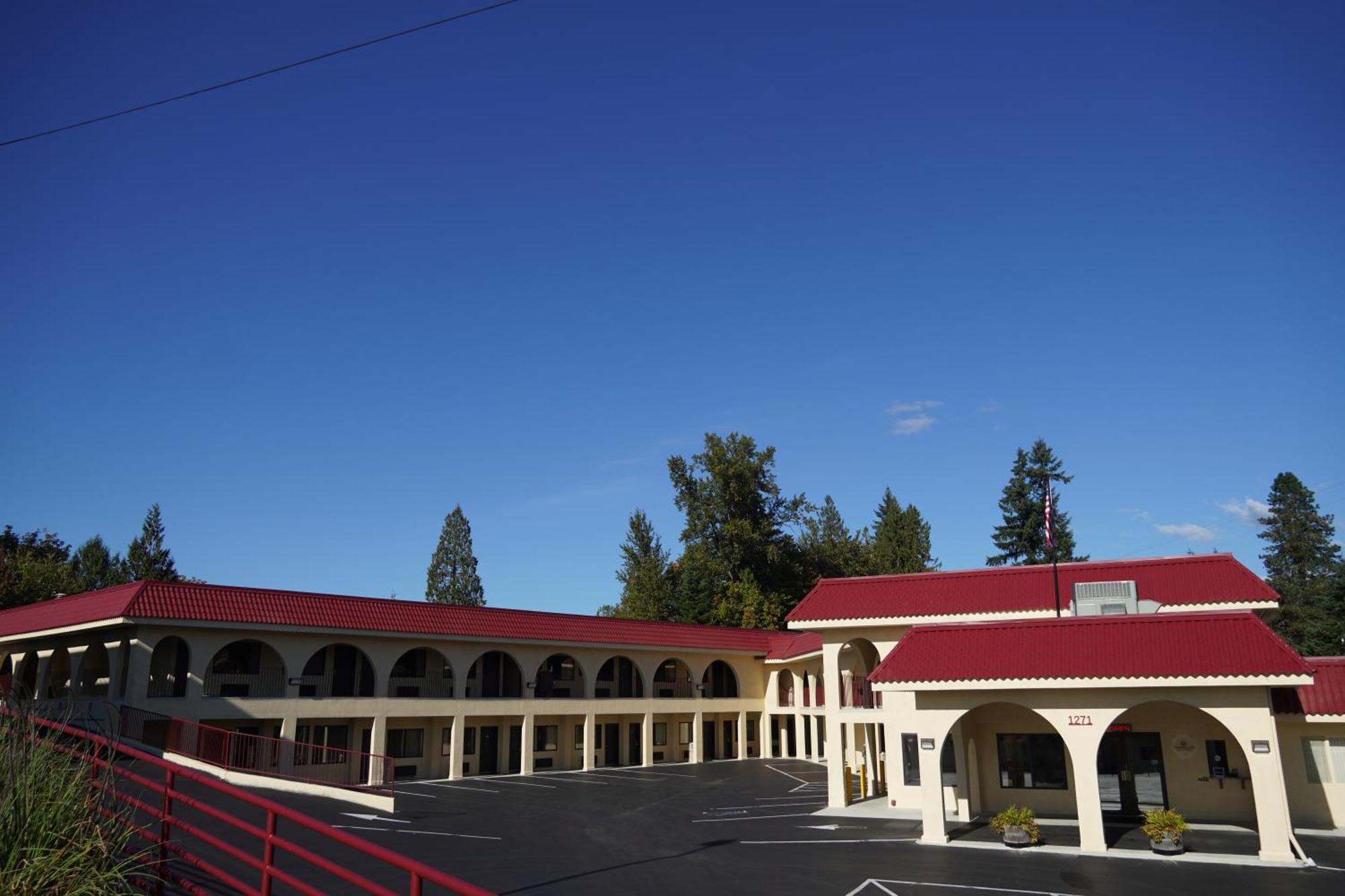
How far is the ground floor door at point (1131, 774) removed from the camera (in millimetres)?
23812

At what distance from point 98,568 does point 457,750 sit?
4776 centimetres

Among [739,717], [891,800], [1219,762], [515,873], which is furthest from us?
[739,717]

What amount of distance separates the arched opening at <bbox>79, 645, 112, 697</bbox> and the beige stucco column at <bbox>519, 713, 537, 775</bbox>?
15403 millimetres

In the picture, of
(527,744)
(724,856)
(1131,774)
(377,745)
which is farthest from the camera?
(527,744)

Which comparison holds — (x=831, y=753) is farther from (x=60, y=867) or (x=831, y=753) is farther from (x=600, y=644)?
(x=60, y=867)

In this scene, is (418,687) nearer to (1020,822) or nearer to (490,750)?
(490,750)

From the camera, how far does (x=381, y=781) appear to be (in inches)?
1318

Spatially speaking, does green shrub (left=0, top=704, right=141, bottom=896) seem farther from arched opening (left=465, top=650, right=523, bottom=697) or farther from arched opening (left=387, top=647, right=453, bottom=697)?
arched opening (left=465, top=650, right=523, bottom=697)

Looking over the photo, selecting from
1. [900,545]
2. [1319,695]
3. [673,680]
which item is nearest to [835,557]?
[900,545]

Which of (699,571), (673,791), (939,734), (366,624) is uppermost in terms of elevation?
(699,571)

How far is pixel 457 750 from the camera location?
3691cm

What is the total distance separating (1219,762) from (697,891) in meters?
15.0

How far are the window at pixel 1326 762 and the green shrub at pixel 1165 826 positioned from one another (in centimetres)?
599

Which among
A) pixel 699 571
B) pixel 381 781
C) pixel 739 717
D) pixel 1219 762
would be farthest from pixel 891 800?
pixel 699 571
